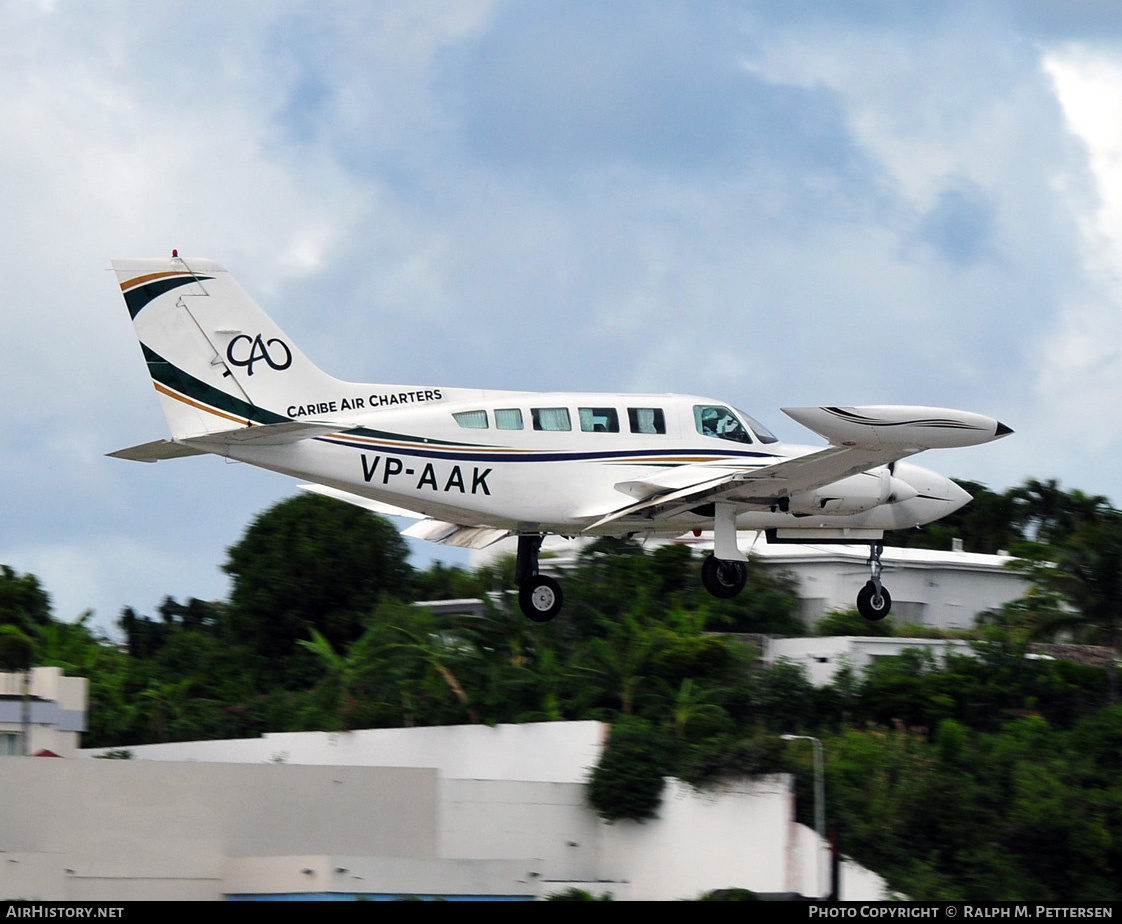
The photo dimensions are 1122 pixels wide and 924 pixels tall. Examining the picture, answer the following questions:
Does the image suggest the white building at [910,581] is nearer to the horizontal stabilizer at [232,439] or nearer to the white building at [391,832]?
the white building at [391,832]

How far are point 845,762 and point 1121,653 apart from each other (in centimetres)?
1166

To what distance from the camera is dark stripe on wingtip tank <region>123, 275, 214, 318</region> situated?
26.5 meters

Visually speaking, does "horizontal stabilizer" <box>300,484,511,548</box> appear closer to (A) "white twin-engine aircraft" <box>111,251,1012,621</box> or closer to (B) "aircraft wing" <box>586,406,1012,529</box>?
(A) "white twin-engine aircraft" <box>111,251,1012,621</box>

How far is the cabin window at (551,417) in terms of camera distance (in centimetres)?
2678

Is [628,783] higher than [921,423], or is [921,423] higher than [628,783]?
[921,423]

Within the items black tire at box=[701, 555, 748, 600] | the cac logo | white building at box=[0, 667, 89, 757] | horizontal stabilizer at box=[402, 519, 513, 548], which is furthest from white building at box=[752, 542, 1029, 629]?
the cac logo

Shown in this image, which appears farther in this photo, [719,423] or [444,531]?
[444,531]

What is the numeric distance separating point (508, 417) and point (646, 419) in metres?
2.26

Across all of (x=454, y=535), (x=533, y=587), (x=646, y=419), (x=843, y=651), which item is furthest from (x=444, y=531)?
(x=843, y=651)

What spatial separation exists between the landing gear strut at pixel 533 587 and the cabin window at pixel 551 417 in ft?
6.91

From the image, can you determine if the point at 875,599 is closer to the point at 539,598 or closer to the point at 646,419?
the point at 646,419

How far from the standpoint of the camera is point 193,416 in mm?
26172

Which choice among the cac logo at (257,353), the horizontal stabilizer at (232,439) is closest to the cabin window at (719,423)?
the horizontal stabilizer at (232,439)

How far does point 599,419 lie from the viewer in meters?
27.0
